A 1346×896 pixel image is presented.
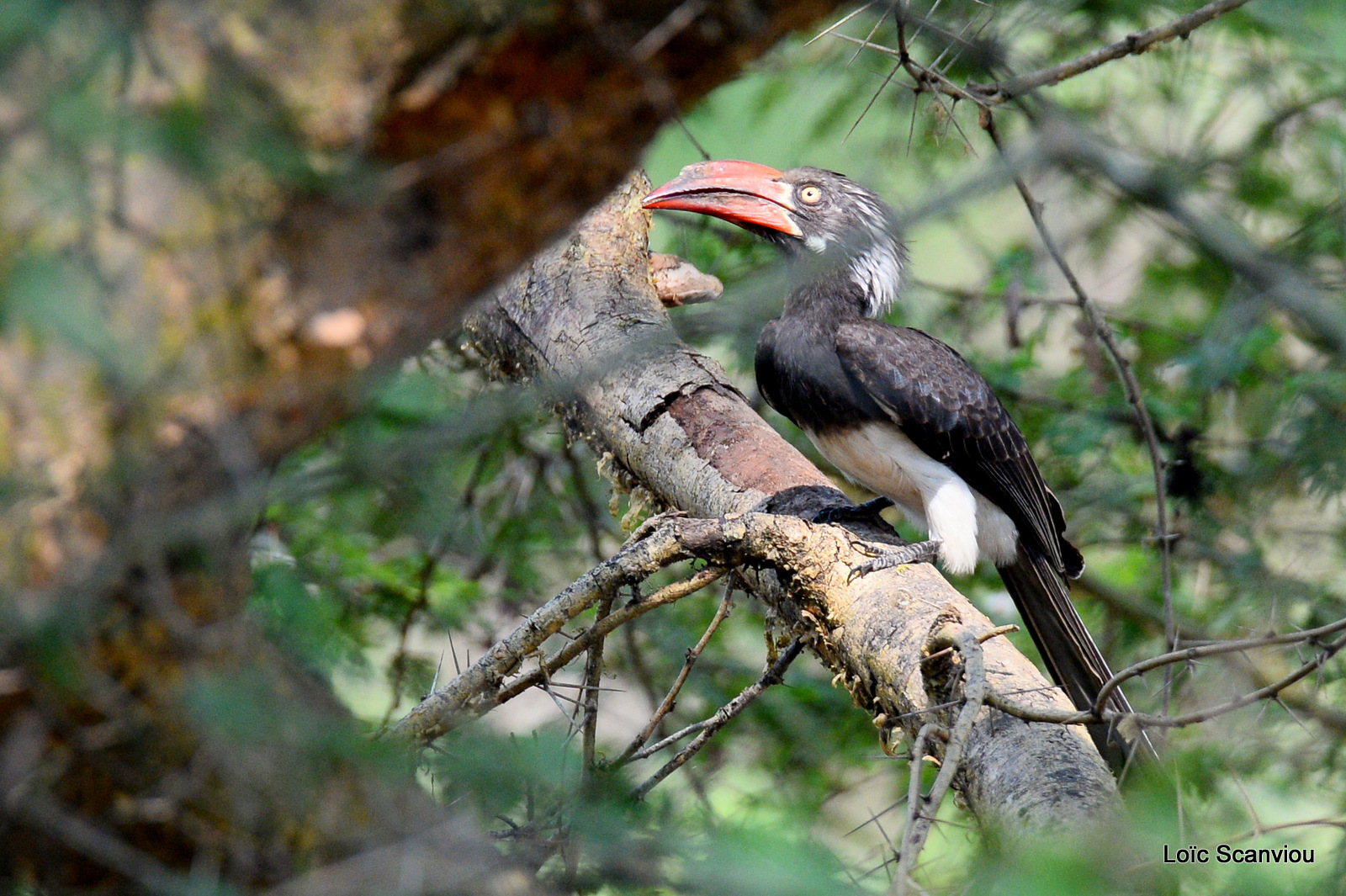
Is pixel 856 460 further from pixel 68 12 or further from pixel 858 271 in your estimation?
pixel 68 12

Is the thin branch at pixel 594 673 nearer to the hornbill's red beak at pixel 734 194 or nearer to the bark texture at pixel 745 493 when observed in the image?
the bark texture at pixel 745 493

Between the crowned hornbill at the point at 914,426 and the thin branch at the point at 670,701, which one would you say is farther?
the crowned hornbill at the point at 914,426

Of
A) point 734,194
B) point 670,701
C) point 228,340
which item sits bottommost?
point 670,701

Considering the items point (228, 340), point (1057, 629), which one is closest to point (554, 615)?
point (228, 340)

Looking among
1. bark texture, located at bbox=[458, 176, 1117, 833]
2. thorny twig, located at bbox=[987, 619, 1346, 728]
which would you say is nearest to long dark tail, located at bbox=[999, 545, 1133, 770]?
bark texture, located at bbox=[458, 176, 1117, 833]

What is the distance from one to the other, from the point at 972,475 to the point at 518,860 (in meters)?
3.04

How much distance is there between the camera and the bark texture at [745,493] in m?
2.14

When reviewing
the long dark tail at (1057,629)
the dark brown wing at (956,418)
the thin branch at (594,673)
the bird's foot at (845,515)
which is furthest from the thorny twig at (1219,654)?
the dark brown wing at (956,418)

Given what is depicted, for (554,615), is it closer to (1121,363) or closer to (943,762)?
(943,762)

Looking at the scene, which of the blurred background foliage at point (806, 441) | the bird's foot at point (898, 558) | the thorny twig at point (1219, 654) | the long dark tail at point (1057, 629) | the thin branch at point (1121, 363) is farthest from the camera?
the long dark tail at point (1057, 629)

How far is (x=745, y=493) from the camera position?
3232 mm

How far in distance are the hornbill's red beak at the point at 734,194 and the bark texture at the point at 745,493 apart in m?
0.23

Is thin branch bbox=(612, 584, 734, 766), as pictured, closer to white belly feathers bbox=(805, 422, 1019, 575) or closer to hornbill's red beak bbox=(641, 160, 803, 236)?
white belly feathers bbox=(805, 422, 1019, 575)

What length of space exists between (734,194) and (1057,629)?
2.08 meters
